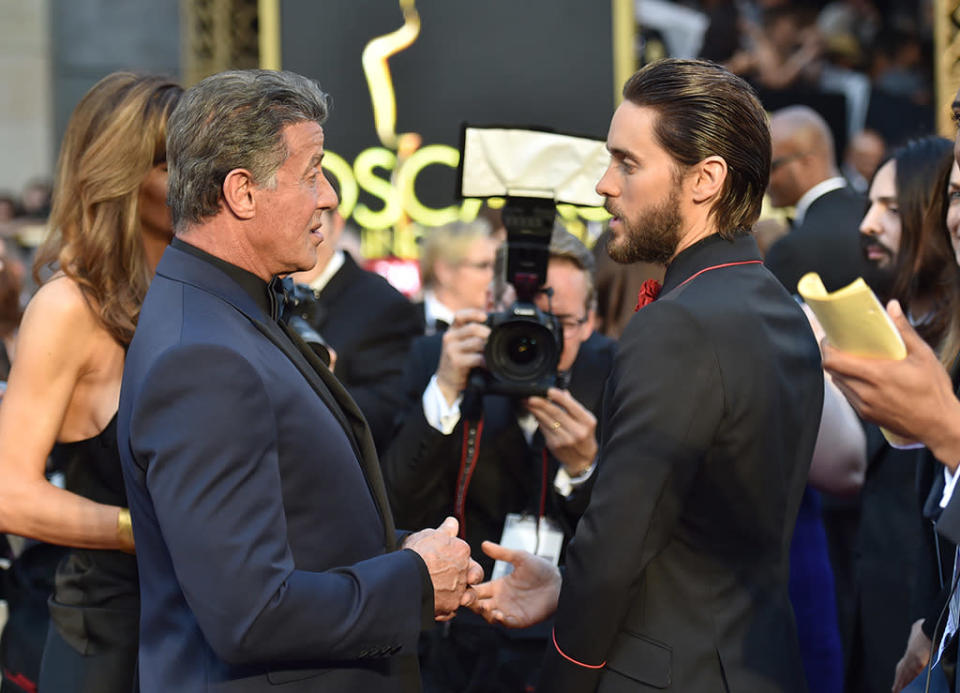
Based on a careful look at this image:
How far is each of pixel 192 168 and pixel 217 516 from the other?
1.83ft

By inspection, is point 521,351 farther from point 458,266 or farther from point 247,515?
point 458,266

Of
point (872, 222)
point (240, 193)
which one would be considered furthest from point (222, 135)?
point (872, 222)

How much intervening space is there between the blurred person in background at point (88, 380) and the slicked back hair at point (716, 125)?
1.04 meters

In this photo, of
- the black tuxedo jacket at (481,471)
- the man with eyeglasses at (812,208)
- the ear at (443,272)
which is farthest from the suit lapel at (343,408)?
the ear at (443,272)

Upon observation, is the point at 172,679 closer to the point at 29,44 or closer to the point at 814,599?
the point at 814,599

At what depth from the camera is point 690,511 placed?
1.95m

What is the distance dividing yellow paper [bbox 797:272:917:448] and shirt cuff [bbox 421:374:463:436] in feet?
4.46

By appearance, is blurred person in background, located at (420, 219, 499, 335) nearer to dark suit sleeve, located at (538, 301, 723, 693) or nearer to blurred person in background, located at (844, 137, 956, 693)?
blurred person in background, located at (844, 137, 956, 693)

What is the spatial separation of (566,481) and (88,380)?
117 cm

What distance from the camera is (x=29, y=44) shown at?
10.6 metres

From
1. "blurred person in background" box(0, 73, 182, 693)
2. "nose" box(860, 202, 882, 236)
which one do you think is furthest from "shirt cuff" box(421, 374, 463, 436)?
"nose" box(860, 202, 882, 236)

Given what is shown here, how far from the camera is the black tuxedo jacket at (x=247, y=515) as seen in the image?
1.59m

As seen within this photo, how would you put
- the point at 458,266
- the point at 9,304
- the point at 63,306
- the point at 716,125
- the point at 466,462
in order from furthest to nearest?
the point at 458,266, the point at 9,304, the point at 466,462, the point at 63,306, the point at 716,125

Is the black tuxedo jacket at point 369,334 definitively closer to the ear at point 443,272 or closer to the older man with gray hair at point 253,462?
the ear at point 443,272
